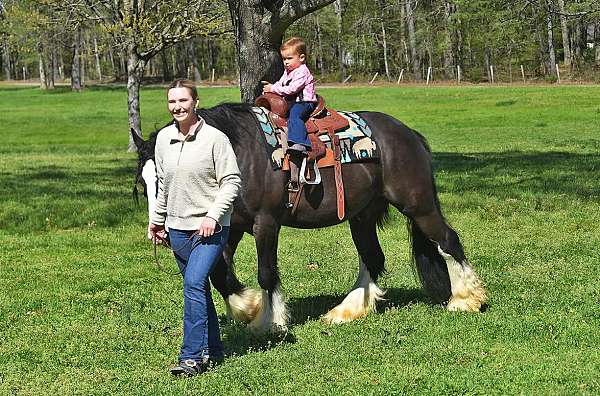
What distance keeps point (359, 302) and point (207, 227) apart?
234 cm

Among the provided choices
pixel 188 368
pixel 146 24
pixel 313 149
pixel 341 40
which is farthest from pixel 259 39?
pixel 341 40

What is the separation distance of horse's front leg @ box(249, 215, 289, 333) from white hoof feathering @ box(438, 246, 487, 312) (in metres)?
1.58

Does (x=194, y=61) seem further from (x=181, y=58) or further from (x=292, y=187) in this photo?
(x=292, y=187)

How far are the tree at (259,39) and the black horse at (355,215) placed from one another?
521 centimetres

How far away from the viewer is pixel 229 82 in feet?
240

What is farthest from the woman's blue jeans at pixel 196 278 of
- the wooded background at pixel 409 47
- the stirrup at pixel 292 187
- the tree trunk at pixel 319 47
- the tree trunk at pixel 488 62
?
the tree trunk at pixel 319 47

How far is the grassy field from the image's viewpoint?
5.59m

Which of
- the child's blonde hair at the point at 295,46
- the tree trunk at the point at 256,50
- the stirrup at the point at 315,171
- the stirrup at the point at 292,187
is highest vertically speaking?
the tree trunk at the point at 256,50

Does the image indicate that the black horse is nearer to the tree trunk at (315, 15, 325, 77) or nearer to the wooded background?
the wooded background

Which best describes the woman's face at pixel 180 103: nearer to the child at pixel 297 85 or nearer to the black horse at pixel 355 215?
the black horse at pixel 355 215

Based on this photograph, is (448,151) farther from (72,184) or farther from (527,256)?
(527,256)

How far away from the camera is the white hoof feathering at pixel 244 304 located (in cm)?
687

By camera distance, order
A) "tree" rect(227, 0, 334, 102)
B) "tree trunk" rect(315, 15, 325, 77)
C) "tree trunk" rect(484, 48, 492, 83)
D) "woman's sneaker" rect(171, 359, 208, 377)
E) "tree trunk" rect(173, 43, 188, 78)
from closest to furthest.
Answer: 1. "woman's sneaker" rect(171, 359, 208, 377)
2. "tree" rect(227, 0, 334, 102)
3. "tree trunk" rect(484, 48, 492, 83)
4. "tree trunk" rect(315, 15, 325, 77)
5. "tree trunk" rect(173, 43, 188, 78)

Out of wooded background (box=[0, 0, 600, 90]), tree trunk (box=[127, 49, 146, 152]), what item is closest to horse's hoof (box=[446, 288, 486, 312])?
tree trunk (box=[127, 49, 146, 152])
